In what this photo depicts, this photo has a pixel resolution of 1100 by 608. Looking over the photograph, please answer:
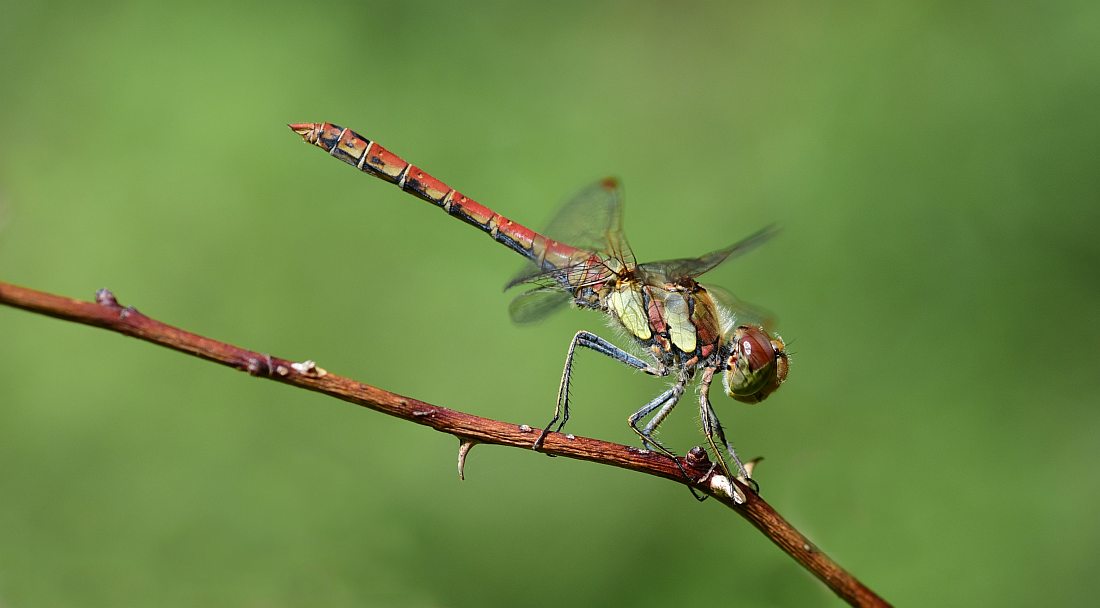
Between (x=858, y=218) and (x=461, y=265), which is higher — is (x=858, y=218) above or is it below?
above

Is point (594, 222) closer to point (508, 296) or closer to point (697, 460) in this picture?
point (697, 460)

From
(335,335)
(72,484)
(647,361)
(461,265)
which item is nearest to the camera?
(647,361)

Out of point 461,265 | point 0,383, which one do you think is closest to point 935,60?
point 461,265

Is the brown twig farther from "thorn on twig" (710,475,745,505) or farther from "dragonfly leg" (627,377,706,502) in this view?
"dragonfly leg" (627,377,706,502)

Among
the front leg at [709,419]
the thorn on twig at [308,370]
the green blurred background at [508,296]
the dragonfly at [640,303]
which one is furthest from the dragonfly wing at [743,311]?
the thorn on twig at [308,370]

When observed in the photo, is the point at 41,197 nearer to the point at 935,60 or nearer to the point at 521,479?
the point at 521,479

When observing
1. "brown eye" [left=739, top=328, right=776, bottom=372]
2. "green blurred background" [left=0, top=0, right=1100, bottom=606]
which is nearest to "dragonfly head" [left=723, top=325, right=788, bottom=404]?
"brown eye" [left=739, top=328, right=776, bottom=372]
